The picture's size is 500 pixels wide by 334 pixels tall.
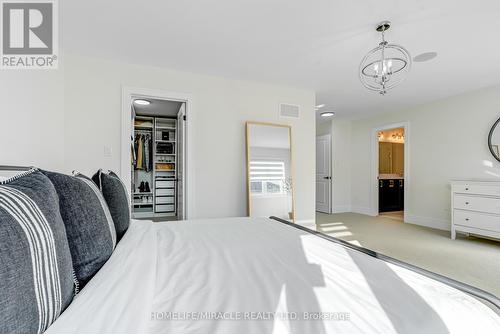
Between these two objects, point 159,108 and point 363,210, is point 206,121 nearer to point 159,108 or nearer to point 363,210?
point 159,108

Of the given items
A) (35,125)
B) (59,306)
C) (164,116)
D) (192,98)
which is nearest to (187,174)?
(192,98)

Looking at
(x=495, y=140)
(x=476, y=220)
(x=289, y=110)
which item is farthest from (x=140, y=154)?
(x=495, y=140)

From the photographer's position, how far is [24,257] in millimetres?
477

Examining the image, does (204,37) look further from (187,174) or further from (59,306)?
(59,306)

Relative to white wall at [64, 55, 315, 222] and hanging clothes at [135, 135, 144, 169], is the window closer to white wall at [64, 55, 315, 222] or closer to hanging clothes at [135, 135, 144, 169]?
white wall at [64, 55, 315, 222]

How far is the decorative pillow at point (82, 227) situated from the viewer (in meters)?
0.80

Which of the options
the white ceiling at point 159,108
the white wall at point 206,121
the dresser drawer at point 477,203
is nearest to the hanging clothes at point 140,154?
the white ceiling at point 159,108

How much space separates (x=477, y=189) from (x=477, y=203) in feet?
0.66

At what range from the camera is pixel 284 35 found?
7.72 ft

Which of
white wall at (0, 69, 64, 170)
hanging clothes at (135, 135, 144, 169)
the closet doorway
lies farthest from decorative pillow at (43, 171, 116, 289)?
hanging clothes at (135, 135, 144, 169)

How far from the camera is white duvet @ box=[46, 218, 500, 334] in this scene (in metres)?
0.63

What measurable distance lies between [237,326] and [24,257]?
0.50m

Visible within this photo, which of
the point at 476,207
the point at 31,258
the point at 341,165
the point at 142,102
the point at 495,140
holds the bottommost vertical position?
the point at 476,207

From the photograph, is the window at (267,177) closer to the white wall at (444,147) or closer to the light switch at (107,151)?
the light switch at (107,151)
